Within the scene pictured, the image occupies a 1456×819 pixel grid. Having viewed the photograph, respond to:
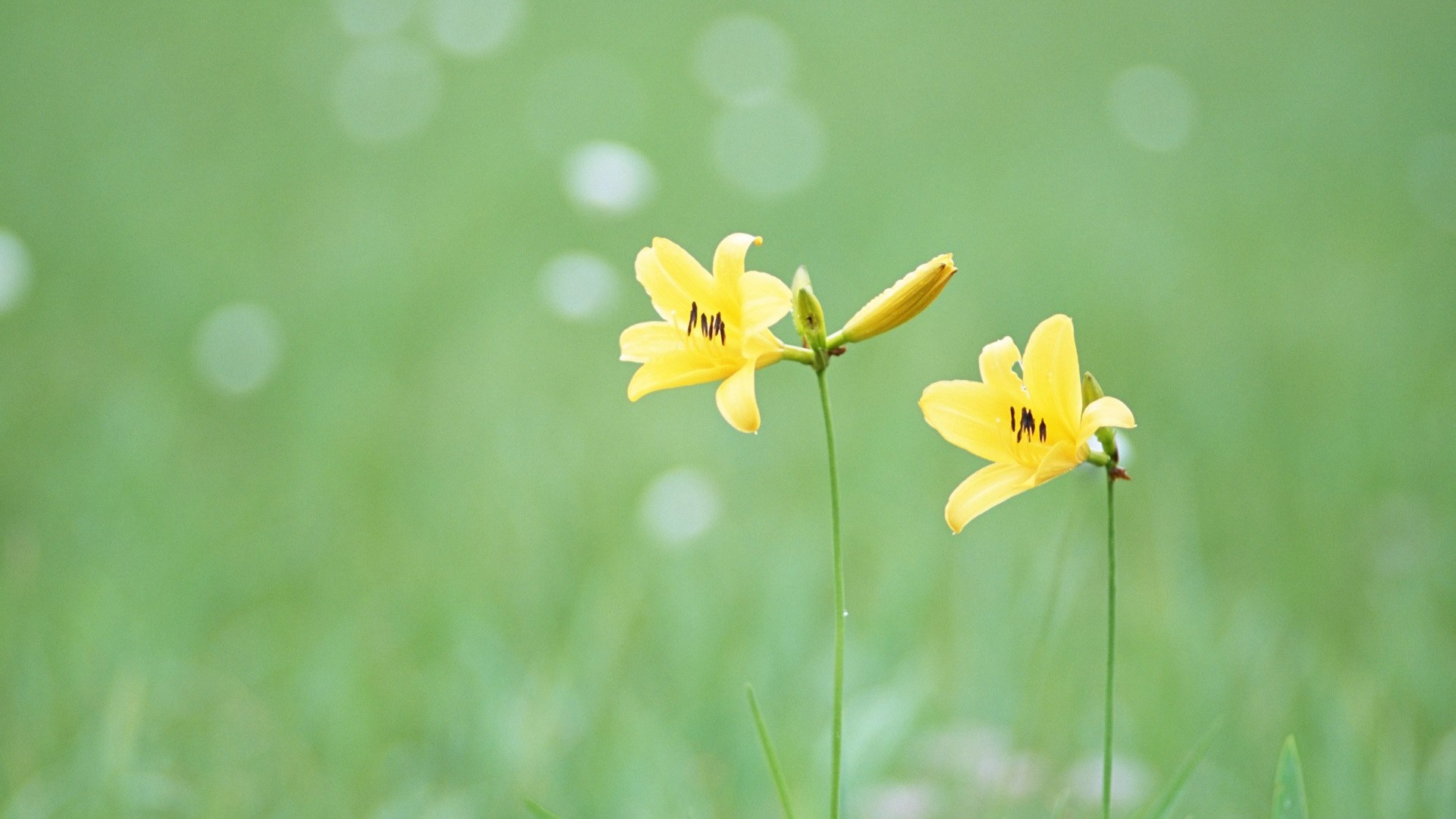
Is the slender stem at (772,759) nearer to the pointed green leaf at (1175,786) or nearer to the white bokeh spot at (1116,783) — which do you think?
the pointed green leaf at (1175,786)

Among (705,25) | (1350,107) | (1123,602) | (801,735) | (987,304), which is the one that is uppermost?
(705,25)

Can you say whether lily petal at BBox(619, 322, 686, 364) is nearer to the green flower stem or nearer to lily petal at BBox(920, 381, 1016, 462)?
the green flower stem

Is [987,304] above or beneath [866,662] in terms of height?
above

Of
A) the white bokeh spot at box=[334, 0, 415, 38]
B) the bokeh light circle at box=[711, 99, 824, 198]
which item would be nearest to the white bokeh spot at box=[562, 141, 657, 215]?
the bokeh light circle at box=[711, 99, 824, 198]

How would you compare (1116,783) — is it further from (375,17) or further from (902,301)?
(375,17)

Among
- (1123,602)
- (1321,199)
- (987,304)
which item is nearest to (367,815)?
(1123,602)

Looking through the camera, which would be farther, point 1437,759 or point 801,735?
point 801,735

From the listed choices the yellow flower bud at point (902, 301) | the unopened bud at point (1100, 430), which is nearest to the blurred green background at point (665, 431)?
the unopened bud at point (1100, 430)

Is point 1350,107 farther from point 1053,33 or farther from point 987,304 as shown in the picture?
point 987,304

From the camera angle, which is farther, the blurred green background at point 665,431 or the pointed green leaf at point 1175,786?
the blurred green background at point 665,431
